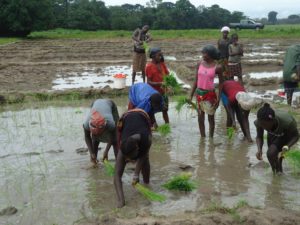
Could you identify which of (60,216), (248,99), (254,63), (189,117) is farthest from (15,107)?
(254,63)

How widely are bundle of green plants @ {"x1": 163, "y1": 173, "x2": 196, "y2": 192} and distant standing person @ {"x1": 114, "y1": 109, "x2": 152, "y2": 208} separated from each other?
448 millimetres

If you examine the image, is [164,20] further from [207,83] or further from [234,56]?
[207,83]

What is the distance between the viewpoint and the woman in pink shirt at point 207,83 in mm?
6876

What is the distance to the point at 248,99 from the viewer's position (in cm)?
688

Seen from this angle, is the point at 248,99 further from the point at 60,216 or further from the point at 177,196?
the point at 60,216

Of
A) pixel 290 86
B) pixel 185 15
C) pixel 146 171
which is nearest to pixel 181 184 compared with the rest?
pixel 146 171

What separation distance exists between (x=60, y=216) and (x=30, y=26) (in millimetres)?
36019

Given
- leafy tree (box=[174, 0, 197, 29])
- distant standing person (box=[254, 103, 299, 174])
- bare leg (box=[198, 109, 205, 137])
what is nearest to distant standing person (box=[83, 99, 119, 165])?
distant standing person (box=[254, 103, 299, 174])

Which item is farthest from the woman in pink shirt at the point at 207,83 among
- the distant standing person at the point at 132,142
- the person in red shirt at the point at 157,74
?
the distant standing person at the point at 132,142

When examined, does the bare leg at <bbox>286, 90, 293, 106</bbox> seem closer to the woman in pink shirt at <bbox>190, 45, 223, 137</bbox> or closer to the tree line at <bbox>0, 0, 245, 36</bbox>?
the woman in pink shirt at <bbox>190, 45, 223, 137</bbox>

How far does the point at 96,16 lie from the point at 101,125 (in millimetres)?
49392

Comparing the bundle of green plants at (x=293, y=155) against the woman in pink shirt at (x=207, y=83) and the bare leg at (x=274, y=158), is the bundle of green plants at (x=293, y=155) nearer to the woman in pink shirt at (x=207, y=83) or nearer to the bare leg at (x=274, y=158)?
the bare leg at (x=274, y=158)

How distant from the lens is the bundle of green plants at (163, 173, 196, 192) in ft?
16.3

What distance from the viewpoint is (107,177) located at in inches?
219
